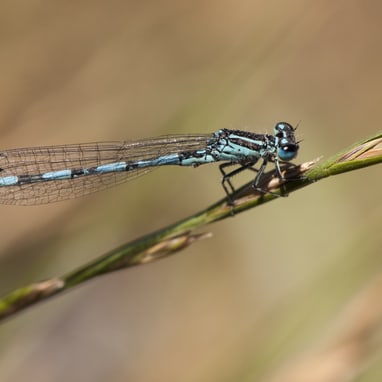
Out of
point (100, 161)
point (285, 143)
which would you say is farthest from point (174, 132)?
point (285, 143)

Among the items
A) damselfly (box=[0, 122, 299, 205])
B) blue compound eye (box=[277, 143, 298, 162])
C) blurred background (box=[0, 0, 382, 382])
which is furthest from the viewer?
blurred background (box=[0, 0, 382, 382])

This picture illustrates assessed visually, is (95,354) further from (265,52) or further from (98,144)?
(265,52)

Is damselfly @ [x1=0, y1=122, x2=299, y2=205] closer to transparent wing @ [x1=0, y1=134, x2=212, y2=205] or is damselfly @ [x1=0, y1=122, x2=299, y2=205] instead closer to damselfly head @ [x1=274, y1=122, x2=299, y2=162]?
transparent wing @ [x1=0, y1=134, x2=212, y2=205]

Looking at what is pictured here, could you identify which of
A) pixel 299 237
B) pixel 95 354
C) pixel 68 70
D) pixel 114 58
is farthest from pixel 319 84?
pixel 95 354

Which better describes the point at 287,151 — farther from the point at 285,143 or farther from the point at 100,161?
the point at 100,161

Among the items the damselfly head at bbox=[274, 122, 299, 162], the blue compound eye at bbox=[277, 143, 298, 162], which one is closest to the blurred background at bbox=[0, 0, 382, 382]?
the damselfly head at bbox=[274, 122, 299, 162]

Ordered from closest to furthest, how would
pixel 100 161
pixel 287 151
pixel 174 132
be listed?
pixel 287 151
pixel 100 161
pixel 174 132
